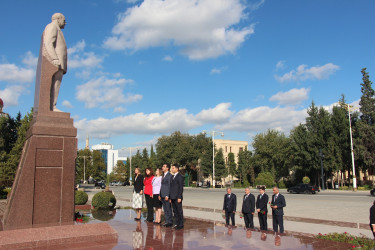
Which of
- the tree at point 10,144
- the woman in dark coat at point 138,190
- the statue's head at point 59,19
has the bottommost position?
the woman in dark coat at point 138,190

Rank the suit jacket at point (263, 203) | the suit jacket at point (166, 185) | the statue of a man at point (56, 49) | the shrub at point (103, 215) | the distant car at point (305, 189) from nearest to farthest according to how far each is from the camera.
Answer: the statue of a man at point (56, 49)
the suit jacket at point (166, 185)
the suit jacket at point (263, 203)
the shrub at point (103, 215)
the distant car at point (305, 189)

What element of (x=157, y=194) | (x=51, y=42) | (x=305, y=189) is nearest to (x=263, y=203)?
(x=157, y=194)

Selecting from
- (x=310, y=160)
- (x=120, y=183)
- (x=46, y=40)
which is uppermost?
(x=46, y=40)

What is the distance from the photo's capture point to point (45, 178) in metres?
7.33

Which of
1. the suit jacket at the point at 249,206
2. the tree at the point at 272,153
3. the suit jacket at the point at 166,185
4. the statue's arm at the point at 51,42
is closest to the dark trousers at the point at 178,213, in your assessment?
the suit jacket at the point at 166,185

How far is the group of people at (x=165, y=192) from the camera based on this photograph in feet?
26.5

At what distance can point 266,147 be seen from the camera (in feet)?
174

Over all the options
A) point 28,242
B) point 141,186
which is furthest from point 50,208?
point 141,186

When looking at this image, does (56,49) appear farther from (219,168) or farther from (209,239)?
(219,168)

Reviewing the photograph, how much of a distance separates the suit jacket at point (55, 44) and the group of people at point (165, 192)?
3.80 m

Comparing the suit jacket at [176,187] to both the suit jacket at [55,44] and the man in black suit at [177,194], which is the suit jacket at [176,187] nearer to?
the man in black suit at [177,194]

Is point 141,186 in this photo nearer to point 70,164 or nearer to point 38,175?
point 70,164

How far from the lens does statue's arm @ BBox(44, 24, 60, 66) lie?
8.02 meters

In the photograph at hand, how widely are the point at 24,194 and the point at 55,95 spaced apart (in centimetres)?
265
